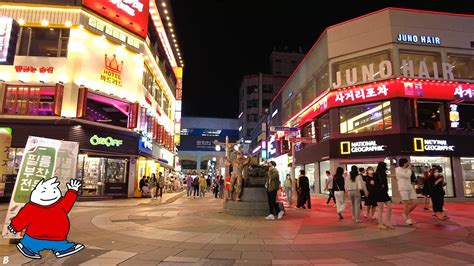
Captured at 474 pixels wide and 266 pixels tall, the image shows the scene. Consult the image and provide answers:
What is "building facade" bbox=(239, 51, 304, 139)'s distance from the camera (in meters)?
69.0

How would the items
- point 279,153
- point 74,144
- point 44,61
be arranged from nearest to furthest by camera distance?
point 74,144, point 44,61, point 279,153

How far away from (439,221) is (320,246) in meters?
5.88

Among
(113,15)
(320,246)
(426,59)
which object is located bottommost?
(320,246)

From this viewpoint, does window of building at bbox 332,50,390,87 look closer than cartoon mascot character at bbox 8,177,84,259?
No

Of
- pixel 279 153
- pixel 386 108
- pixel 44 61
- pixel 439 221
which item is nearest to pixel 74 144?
pixel 439 221

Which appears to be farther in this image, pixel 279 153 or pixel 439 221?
pixel 279 153

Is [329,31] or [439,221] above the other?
[329,31]

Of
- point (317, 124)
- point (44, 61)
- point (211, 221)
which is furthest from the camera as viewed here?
point (317, 124)

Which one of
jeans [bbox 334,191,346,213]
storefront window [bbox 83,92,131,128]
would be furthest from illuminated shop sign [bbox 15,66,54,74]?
jeans [bbox 334,191,346,213]

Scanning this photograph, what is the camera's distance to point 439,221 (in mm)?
10336

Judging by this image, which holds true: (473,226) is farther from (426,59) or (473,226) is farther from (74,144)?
(426,59)

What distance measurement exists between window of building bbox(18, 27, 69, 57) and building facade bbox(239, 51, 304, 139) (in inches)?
2020

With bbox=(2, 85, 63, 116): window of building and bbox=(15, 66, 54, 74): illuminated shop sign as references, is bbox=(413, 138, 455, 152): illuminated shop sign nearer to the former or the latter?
bbox=(2, 85, 63, 116): window of building

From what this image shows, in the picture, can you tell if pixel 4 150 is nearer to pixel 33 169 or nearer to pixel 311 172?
pixel 33 169
